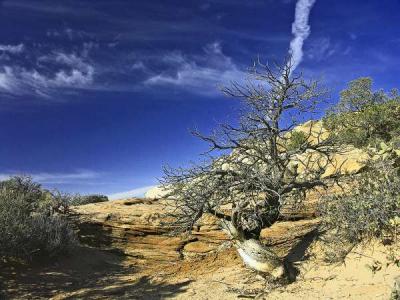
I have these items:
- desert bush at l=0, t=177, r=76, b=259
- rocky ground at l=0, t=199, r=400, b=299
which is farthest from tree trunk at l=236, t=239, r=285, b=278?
desert bush at l=0, t=177, r=76, b=259

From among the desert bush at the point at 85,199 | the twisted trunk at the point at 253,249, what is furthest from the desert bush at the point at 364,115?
the twisted trunk at the point at 253,249

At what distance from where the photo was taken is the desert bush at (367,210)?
31.6 feet

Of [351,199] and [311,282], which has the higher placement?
[351,199]

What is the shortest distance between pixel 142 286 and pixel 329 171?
10362mm

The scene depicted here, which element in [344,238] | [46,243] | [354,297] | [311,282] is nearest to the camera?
[354,297]

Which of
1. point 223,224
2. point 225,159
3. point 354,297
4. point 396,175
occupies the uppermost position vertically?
point 225,159

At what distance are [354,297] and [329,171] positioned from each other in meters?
10.2

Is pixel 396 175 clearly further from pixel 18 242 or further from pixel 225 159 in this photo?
pixel 18 242

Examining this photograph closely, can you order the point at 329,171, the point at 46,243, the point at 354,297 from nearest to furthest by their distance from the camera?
the point at 354,297 < the point at 46,243 < the point at 329,171

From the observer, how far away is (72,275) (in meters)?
11.3

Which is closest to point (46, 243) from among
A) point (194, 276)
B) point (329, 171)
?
point (194, 276)

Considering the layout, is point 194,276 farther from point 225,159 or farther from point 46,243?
point 46,243

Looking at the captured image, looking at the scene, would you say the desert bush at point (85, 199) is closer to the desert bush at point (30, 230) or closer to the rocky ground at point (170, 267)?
the rocky ground at point (170, 267)

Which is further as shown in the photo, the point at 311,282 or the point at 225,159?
the point at 225,159
